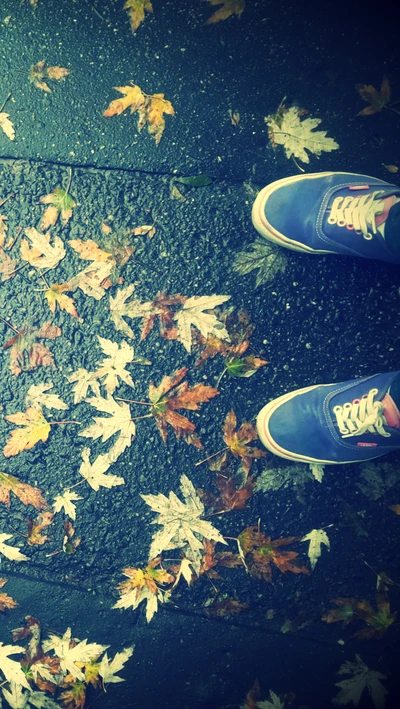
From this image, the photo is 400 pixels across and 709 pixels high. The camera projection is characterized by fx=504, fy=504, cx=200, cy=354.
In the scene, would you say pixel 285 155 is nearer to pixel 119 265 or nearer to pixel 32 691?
pixel 119 265

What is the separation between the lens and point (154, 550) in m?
2.23

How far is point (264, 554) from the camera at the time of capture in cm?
228

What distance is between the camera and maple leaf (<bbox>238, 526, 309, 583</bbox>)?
2.25m

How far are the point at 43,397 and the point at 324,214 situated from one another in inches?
57.8

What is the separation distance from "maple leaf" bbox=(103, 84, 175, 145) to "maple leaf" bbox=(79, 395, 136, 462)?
3.88ft

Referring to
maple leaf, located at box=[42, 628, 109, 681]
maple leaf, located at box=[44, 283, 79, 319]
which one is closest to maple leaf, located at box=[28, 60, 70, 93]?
maple leaf, located at box=[44, 283, 79, 319]

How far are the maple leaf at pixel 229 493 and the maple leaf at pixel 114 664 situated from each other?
75cm

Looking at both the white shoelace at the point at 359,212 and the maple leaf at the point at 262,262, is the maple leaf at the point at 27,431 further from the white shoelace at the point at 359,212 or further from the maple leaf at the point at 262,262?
the white shoelace at the point at 359,212

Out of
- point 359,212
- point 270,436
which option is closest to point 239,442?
point 270,436

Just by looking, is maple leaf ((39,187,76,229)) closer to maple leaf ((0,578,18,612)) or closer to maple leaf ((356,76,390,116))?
maple leaf ((356,76,390,116))

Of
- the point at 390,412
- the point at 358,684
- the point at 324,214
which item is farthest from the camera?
the point at 358,684

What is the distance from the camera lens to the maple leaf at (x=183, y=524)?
7.30ft

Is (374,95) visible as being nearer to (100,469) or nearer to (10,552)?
(100,469)

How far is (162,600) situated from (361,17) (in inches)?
108
